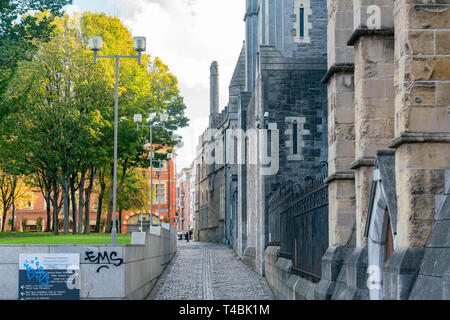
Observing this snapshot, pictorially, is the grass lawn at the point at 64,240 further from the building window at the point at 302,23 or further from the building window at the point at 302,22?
the building window at the point at 302,23

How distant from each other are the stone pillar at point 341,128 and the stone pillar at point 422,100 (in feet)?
12.2

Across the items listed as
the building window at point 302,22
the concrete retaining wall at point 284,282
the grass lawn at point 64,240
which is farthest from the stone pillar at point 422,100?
the building window at point 302,22

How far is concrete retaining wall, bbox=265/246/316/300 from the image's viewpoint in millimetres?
13760

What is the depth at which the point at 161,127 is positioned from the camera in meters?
43.2

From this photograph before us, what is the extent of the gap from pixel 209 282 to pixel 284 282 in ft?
24.9

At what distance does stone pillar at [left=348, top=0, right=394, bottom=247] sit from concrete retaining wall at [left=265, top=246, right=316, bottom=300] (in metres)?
3.52

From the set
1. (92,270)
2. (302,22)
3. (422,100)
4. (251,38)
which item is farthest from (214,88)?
(422,100)

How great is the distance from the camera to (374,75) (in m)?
10.2

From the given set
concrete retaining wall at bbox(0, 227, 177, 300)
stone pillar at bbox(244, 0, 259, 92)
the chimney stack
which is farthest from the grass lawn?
the chimney stack

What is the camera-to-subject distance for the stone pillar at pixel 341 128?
11852mm

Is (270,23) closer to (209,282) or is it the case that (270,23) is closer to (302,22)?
(302,22)
